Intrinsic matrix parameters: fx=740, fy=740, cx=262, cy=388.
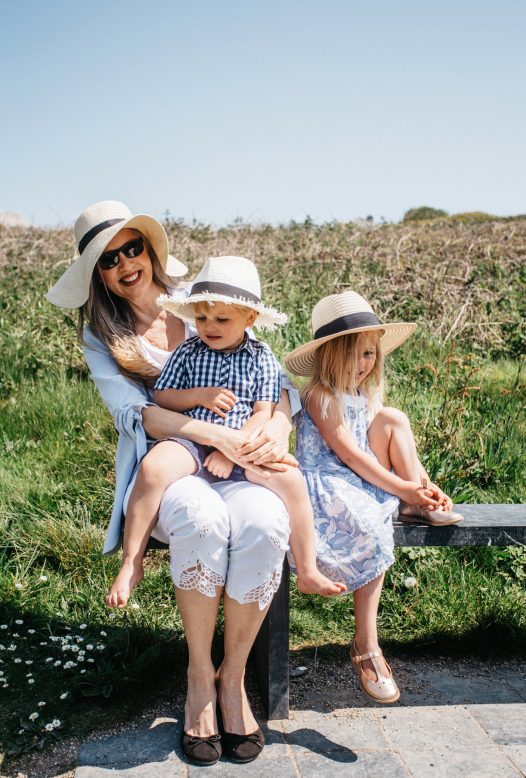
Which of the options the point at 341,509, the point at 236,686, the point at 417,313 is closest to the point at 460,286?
the point at 417,313

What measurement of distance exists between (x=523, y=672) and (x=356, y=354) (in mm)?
1572

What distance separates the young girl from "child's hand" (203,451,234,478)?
0.35 metres

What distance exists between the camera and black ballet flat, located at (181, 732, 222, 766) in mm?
2480

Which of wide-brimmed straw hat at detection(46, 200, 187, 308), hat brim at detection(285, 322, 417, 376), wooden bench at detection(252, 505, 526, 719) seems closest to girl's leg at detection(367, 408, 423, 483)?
wooden bench at detection(252, 505, 526, 719)

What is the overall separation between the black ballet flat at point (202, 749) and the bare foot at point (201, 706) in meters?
0.02

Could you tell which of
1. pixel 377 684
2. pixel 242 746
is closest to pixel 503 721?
pixel 377 684

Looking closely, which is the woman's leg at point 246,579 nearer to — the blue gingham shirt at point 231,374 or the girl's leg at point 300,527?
the girl's leg at point 300,527

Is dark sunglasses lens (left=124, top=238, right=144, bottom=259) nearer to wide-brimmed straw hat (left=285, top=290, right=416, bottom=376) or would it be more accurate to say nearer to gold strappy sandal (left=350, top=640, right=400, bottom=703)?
wide-brimmed straw hat (left=285, top=290, right=416, bottom=376)

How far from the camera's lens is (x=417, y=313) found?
648cm

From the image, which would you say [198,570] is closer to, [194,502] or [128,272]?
[194,502]

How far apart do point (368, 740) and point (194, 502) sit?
3.53 ft

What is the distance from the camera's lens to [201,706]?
8.42ft

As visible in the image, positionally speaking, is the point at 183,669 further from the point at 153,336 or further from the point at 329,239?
the point at 329,239

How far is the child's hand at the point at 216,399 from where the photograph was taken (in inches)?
115
